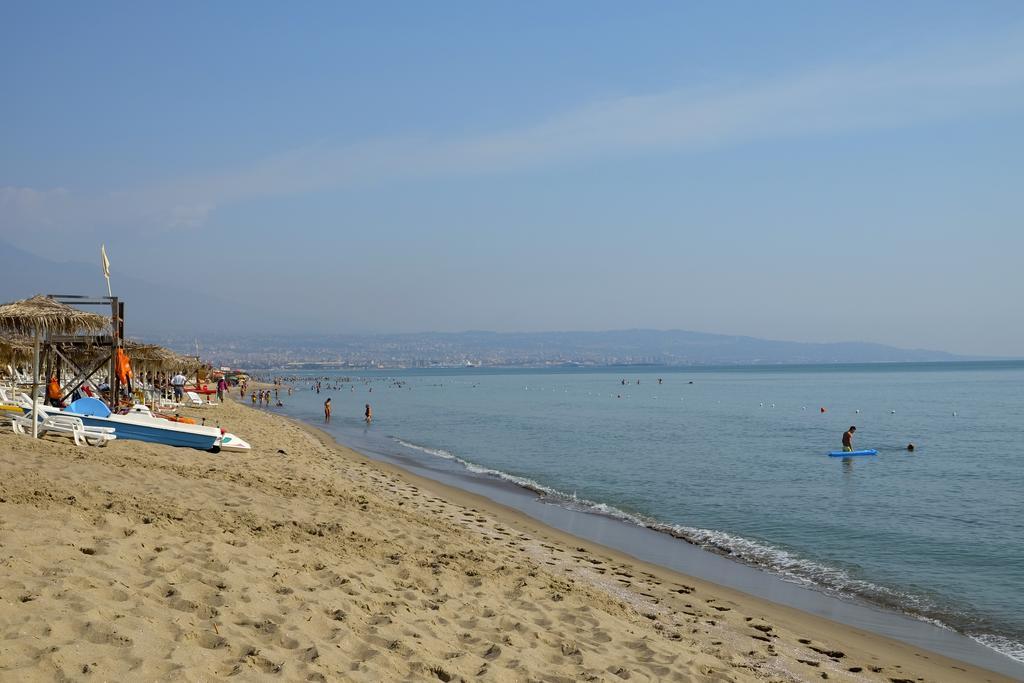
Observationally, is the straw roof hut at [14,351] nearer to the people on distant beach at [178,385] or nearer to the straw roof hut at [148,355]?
the straw roof hut at [148,355]

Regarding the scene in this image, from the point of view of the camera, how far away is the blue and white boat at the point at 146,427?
16.0m

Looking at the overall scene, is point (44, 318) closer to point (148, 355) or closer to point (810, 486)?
point (810, 486)

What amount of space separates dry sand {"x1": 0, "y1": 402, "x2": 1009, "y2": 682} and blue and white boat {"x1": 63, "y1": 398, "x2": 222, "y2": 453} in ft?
13.4

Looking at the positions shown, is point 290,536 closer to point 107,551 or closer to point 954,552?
point 107,551

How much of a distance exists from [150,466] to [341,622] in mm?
7691

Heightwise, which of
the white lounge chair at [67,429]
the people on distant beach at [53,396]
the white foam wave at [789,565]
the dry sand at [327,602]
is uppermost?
the people on distant beach at [53,396]

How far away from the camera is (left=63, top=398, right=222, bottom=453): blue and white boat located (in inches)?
631

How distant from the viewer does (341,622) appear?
619 centimetres

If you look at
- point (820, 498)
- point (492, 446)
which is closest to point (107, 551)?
point (820, 498)

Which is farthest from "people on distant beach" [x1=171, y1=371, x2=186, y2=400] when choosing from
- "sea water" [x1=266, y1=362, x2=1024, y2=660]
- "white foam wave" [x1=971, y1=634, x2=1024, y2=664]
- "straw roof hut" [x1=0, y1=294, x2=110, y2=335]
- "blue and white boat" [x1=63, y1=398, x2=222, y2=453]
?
"white foam wave" [x1=971, y1=634, x2=1024, y2=664]

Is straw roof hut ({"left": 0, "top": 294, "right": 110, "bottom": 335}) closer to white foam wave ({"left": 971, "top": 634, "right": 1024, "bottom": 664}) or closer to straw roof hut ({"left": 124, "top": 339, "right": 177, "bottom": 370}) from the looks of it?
straw roof hut ({"left": 124, "top": 339, "right": 177, "bottom": 370})

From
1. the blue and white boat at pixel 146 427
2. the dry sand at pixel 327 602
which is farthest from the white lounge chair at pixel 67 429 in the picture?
the dry sand at pixel 327 602

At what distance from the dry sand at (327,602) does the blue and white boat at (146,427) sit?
408cm

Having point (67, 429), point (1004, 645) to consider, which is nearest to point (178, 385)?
point (67, 429)
